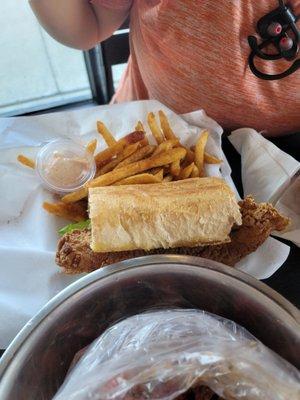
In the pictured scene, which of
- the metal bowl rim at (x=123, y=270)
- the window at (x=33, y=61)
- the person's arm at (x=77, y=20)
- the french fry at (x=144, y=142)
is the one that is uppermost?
the person's arm at (x=77, y=20)

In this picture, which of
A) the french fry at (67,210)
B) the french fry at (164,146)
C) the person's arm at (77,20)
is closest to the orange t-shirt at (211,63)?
the person's arm at (77,20)

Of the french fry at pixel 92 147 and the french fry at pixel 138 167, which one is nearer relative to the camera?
the french fry at pixel 138 167

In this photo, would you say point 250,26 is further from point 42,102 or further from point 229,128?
point 42,102

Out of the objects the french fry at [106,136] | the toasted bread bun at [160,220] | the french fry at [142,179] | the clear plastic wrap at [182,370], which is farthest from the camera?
the french fry at [106,136]

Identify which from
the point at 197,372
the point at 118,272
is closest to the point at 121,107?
the point at 118,272

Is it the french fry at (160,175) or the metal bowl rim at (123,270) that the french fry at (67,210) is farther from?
the metal bowl rim at (123,270)

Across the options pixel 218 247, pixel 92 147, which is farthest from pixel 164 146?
pixel 218 247
